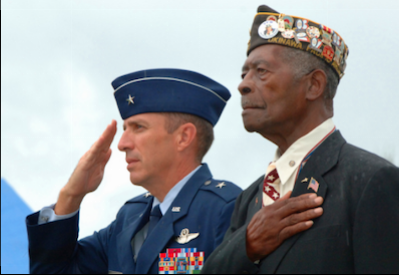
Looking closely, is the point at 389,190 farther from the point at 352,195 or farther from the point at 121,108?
the point at 121,108

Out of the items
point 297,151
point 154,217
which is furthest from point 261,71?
point 154,217

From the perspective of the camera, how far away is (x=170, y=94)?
478cm

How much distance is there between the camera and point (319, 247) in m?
2.94

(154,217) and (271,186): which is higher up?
(271,186)

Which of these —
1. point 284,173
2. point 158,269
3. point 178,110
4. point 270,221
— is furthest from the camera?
point 178,110

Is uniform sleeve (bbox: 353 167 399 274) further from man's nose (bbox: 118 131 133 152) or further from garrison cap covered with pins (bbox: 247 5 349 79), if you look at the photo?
man's nose (bbox: 118 131 133 152)

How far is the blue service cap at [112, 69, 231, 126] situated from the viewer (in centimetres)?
476

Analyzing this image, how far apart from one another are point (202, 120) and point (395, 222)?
2.35 m

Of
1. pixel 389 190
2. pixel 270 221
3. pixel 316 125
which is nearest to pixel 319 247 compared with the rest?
pixel 270 221

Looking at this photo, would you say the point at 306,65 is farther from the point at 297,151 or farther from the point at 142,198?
the point at 142,198

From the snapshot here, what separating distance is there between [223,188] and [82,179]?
1412 millimetres

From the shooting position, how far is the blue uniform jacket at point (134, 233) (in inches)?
167

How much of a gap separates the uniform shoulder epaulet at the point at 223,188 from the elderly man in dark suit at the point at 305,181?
0.50m

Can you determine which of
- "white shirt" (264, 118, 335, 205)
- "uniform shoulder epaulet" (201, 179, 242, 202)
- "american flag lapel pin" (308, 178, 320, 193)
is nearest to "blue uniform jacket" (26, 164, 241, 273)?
"uniform shoulder epaulet" (201, 179, 242, 202)
